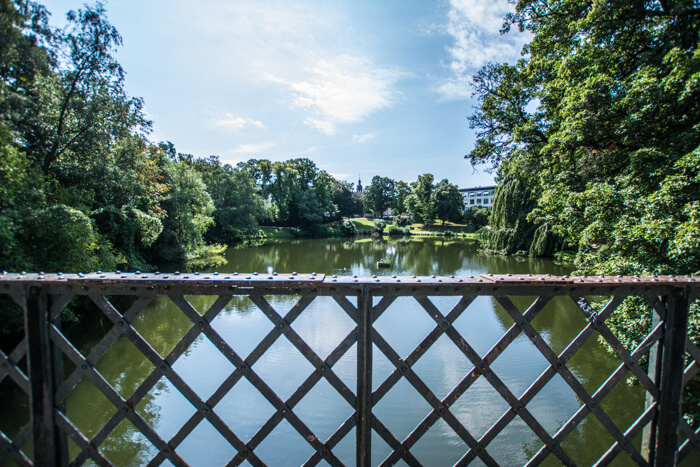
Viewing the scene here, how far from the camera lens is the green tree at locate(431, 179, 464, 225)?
228 feet

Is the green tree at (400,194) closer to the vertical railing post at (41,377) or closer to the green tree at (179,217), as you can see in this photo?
the green tree at (179,217)

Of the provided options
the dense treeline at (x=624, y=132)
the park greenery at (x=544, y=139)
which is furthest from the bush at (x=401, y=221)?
the dense treeline at (x=624, y=132)

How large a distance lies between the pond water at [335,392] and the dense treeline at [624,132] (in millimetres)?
2258

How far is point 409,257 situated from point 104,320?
26199 millimetres

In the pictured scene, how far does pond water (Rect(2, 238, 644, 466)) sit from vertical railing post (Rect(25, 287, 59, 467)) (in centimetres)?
346

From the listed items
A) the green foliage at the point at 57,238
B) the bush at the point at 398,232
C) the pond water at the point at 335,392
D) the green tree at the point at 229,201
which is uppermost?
the green tree at the point at 229,201

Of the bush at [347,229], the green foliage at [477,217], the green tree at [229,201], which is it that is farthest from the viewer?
the bush at [347,229]

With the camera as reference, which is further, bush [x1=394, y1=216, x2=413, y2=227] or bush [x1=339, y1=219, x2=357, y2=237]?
bush [x1=394, y1=216, x2=413, y2=227]

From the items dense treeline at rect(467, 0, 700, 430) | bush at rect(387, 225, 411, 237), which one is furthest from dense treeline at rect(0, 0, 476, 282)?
bush at rect(387, 225, 411, 237)

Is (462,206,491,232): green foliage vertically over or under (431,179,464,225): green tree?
under

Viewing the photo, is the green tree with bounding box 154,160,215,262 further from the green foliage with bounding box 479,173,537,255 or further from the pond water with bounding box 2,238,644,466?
the green foliage with bounding box 479,173,537,255

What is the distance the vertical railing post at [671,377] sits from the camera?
2648 millimetres

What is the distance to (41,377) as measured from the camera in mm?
2660

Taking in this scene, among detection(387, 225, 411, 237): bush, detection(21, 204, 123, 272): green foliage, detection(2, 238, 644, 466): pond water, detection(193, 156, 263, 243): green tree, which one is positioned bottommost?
detection(2, 238, 644, 466): pond water
